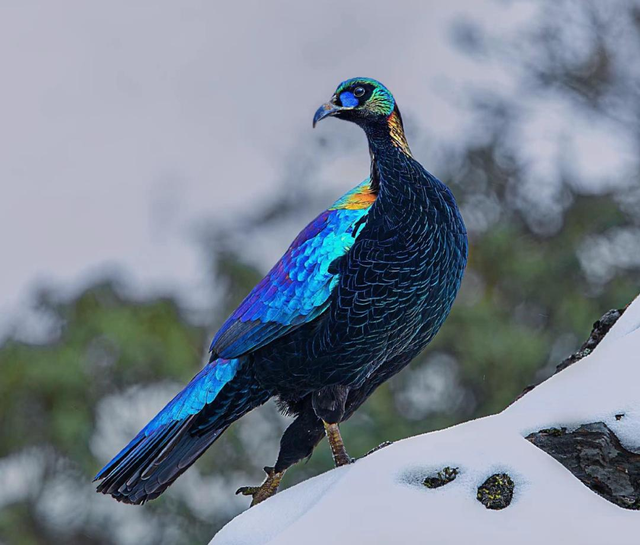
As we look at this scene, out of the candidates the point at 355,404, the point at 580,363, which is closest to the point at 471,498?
the point at 580,363

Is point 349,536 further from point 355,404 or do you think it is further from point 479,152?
point 479,152

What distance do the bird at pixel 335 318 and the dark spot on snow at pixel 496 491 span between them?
2.69 ft

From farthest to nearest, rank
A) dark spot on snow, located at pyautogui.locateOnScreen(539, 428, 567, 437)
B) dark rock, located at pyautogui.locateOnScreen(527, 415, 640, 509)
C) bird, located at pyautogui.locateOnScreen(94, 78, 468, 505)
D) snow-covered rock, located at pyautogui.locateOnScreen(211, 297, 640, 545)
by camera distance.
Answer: bird, located at pyautogui.locateOnScreen(94, 78, 468, 505), dark spot on snow, located at pyautogui.locateOnScreen(539, 428, 567, 437), dark rock, located at pyautogui.locateOnScreen(527, 415, 640, 509), snow-covered rock, located at pyautogui.locateOnScreen(211, 297, 640, 545)

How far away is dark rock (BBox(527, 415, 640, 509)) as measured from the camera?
8.54 feet

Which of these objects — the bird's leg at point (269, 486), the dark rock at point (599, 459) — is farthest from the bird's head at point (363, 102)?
the dark rock at point (599, 459)

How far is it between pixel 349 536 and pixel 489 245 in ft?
21.2

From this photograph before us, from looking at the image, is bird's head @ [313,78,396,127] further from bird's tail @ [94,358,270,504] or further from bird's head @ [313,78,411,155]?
bird's tail @ [94,358,270,504]

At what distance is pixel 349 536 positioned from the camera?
252 centimetres


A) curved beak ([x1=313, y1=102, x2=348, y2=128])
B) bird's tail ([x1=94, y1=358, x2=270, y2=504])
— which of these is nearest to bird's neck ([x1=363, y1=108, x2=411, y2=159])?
curved beak ([x1=313, y1=102, x2=348, y2=128])

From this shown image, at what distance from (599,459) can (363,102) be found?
1.57 metres

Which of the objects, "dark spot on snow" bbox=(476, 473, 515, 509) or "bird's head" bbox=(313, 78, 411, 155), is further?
"bird's head" bbox=(313, 78, 411, 155)

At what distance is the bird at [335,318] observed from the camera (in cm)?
329

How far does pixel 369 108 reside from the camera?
3.60 metres

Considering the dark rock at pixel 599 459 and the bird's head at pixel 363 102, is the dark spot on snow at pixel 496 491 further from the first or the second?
the bird's head at pixel 363 102
